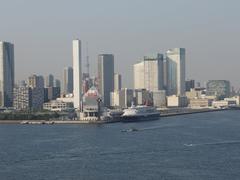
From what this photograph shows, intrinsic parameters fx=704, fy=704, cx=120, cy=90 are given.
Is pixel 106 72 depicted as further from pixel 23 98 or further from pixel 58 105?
pixel 58 105

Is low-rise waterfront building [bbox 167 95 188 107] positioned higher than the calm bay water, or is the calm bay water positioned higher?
low-rise waterfront building [bbox 167 95 188 107]

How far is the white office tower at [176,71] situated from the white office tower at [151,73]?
93.6 inches

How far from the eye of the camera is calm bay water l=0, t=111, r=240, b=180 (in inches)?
525

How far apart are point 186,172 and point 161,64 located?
208ft

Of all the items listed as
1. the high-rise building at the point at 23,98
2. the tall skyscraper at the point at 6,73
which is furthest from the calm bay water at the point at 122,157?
the tall skyscraper at the point at 6,73

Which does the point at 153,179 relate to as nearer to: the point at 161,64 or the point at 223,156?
the point at 223,156

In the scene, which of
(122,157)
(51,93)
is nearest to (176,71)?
(51,93)

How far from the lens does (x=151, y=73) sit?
7444 centimetres

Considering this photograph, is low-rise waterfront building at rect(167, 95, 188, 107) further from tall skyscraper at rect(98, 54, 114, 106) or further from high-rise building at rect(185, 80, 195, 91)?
high-rise building at rect(185, 80, 195, 91)

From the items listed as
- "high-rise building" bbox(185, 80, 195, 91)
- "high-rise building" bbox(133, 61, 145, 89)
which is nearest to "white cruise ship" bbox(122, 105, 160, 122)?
"high-rise building" bbox(133, 61, 145, 89)

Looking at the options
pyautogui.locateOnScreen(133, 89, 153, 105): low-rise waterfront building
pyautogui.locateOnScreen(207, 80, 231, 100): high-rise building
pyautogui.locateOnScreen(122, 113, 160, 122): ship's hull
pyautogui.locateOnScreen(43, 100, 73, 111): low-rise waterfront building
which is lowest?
pyautogui.locateOnScreen(122, 113, 160, 122): ship's hull

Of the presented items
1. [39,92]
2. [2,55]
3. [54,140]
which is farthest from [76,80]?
[54,140]

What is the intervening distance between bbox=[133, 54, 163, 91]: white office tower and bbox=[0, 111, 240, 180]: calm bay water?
52.1 meters

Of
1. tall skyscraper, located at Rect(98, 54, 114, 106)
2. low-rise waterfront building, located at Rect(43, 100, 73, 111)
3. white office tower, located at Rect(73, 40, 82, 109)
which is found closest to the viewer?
low-rise waterfront building, located at Rect(43, 100, 73, 111)
